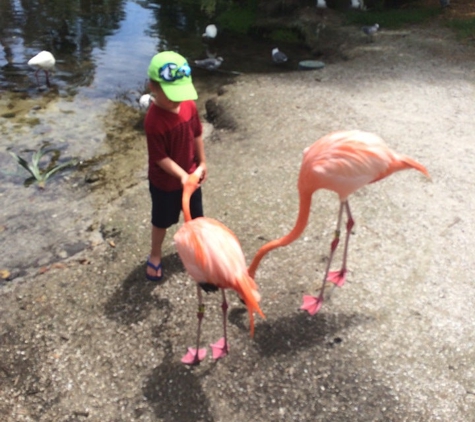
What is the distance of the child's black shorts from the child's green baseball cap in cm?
70

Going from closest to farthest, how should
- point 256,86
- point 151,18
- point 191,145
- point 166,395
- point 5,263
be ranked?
1. point 166,395
2. point 191,145
3. point 5,263
4. point 256,86
5. point 151,18

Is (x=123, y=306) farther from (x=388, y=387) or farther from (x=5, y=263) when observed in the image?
(x=388, y=387)

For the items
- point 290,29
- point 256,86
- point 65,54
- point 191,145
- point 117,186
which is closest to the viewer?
point 191,145

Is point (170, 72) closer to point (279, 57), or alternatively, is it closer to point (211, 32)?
point (279, 57)

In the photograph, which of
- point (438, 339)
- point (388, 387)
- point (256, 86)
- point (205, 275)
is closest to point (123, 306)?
point (205, 275)

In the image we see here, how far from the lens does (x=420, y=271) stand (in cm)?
321

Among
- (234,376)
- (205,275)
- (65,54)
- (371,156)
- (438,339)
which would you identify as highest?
(371,156)

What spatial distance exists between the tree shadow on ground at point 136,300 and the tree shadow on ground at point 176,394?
37cm

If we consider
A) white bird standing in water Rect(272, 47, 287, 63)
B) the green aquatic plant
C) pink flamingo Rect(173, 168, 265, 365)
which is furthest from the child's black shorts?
white bird standing in water Rect(272, 47, 287, 63)

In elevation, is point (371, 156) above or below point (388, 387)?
above

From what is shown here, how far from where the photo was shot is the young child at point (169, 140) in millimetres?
2488

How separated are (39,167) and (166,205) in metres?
2.58

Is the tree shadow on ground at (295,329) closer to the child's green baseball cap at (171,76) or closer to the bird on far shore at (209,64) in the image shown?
the child's green baseball cap at (171,76)

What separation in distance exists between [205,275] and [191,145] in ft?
2.93
